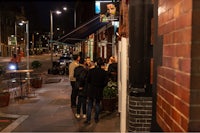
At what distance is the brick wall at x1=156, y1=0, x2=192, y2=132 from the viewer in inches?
77.3

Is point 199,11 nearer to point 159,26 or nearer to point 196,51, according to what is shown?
point 196,51

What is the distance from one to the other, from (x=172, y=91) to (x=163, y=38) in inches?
20.7

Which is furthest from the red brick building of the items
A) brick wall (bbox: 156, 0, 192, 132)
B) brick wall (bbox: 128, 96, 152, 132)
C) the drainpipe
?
brick wall (bbox: 128, 96, 152, 132)

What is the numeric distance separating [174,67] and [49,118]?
26.3 ft

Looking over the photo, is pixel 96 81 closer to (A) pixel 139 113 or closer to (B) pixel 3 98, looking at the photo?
(A) pixel 139 113

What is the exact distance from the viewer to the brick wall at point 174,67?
1.96 metres

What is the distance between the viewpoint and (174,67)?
2.29 m

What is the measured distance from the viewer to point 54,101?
518 inches

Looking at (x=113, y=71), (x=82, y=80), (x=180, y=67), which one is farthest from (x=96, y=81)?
(x=180, y=67)

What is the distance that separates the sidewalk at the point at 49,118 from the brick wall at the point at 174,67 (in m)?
6.01

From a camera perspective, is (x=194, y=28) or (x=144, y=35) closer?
(x=194, y=28)

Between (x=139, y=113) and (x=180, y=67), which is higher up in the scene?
(x=180, y=67)

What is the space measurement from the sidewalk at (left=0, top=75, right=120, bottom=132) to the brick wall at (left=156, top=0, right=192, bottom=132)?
19.7ft

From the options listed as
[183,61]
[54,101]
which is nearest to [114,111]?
[54,101]
